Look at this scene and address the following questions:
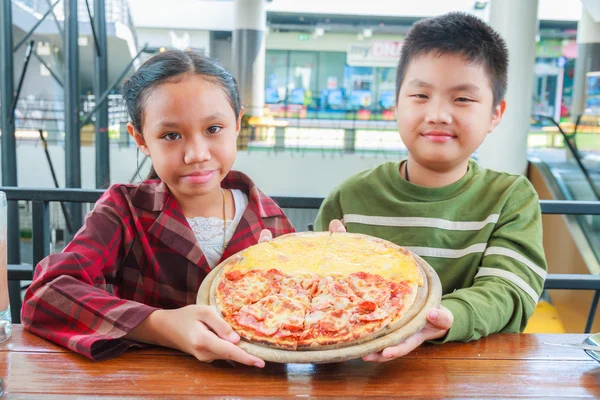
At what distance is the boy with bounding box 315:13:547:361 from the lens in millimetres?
1299

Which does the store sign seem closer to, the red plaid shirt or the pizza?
the red plaid shirt

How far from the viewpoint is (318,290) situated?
105 cm

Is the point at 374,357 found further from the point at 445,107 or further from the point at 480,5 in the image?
the point at 480,5

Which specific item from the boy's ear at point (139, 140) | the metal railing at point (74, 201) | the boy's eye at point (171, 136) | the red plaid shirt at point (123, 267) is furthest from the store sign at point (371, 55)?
the boy's eye at point (171, 136)

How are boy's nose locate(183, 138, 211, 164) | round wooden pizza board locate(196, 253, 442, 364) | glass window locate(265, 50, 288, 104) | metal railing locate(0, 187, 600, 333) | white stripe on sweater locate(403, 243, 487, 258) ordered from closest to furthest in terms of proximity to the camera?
round wooden pizza board locate(196, 253, 442, 364) < boy's nose locate(183, 138, 211, 164) < white stripe on sweater locate(403, 243, 487, 258) < metal railing locate(0, 187, 600, 333) < glass window locate(265, 50, 288, 104)

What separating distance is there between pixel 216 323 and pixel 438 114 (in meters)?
0.73

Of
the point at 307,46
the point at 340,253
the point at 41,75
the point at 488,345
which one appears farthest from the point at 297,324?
the point at 41,75

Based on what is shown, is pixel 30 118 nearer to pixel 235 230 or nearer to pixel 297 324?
pixel 235 230

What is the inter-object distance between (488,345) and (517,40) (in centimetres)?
512

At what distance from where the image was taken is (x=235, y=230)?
1400mm

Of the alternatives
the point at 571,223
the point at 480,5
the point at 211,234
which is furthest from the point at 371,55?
the point at 211,234

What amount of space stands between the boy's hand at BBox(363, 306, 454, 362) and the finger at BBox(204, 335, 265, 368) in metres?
0.17

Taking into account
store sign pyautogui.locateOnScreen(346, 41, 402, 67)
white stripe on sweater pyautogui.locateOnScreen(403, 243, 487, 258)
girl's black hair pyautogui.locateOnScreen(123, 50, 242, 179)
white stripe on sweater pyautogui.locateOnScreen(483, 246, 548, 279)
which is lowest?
white stripe on sweater pyautogui.locateOnScreen(403, 243, 487, 258)

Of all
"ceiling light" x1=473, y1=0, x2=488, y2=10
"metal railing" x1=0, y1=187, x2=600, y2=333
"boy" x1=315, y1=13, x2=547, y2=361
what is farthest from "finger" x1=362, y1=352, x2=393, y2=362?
"ceiling light" x1=473, y1=0, x2=488, y2=10
